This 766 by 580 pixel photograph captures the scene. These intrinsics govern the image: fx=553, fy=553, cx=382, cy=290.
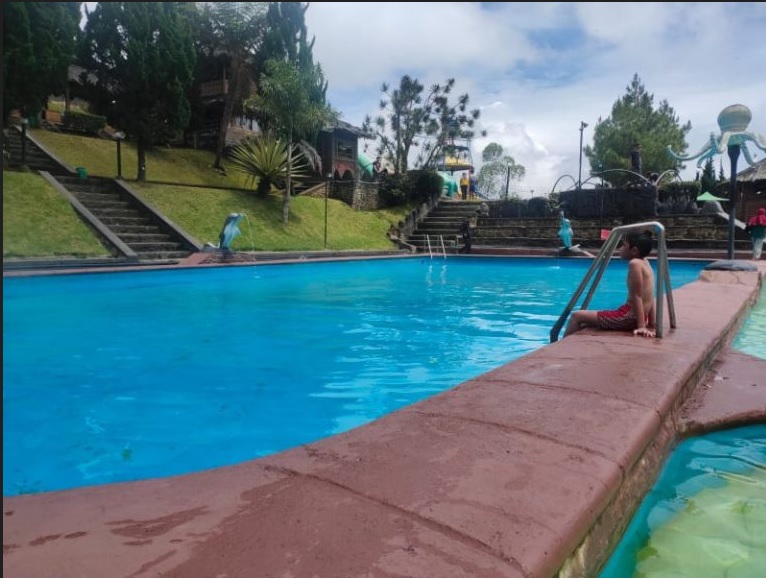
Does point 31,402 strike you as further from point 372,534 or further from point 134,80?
point 134,80

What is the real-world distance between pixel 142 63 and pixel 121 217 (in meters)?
6.15

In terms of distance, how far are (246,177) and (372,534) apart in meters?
27.8

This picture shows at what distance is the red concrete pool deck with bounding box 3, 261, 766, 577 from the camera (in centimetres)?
131

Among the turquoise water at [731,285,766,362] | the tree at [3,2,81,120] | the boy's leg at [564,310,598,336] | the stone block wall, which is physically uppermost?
the tree at [3,2,81,120]

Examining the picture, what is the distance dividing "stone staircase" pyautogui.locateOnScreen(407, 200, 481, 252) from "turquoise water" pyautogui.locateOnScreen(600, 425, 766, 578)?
21.1 meters

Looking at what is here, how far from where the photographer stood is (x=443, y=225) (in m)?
26.8

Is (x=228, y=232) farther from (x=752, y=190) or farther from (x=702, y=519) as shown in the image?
(x=752, y=190)

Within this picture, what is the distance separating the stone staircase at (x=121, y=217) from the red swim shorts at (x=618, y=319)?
41.5 feet

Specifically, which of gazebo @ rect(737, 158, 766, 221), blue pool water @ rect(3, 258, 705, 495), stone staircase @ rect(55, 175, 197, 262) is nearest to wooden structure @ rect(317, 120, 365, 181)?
stone staircase @ rect(55, 175, 197, 262)

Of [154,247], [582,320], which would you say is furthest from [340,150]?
[582,320]

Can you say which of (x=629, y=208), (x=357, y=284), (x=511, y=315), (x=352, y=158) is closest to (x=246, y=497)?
(x=511, y=315)

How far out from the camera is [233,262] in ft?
51.0

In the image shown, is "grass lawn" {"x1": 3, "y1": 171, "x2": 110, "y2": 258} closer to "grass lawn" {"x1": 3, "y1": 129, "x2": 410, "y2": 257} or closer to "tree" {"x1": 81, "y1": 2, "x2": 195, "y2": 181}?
"grass lawn" {"x1": 3, "y1": 129, "x2": 410, "y2": 257}

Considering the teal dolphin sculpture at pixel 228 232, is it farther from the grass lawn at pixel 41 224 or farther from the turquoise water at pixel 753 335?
the turquoise water at pixel 753 335
